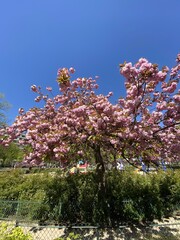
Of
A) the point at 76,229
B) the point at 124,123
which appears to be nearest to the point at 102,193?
the point at 76,229

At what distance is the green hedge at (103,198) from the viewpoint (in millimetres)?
5453

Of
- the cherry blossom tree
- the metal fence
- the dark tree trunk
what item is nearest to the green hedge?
the dark tree trunk

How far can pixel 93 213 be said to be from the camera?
534 centimetres

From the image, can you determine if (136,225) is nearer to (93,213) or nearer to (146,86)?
(93,213)

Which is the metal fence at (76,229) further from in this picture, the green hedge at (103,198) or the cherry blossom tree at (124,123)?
the cherry blossom tree at (124,123)

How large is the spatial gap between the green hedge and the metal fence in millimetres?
218

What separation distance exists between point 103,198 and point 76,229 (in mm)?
1291

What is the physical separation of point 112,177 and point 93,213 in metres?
1.76

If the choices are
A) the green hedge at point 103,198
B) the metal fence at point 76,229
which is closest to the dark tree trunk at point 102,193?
the green hedge at point 103,198

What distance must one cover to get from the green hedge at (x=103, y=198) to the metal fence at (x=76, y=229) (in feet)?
0.72

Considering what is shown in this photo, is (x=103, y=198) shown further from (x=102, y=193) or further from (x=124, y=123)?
(x=124, y=123)

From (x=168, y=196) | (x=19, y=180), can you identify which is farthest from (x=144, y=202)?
(x=19, y=180)

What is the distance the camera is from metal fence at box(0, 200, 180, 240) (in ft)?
15.0

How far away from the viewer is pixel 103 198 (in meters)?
5.57
